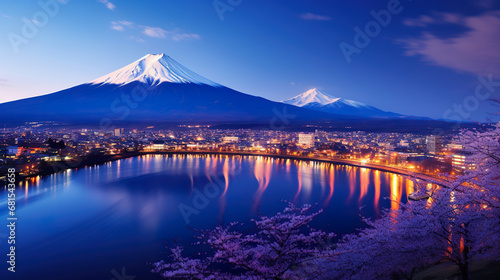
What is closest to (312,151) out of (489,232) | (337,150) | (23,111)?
(337,150)

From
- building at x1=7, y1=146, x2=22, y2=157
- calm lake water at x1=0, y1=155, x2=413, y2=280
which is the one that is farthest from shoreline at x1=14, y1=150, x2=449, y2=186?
building at x1=7, y1=146, x2=22, y2=157

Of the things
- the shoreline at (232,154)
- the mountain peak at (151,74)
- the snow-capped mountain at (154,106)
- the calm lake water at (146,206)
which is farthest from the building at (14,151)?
the mountain peak at (151,74)

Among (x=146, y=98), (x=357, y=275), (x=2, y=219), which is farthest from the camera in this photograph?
(x=146, y=98)

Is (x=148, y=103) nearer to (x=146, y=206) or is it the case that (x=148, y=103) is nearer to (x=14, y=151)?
(x=14, y=151)

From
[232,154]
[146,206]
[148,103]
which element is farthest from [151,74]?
[146,206]

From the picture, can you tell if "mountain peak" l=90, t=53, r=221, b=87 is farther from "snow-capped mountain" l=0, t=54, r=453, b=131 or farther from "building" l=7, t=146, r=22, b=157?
"building" l=7, t=146, r=22, b=157

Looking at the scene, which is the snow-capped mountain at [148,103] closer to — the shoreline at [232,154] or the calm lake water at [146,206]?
the shoreline at [232,154]

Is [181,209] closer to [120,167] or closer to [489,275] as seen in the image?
[489,275]
